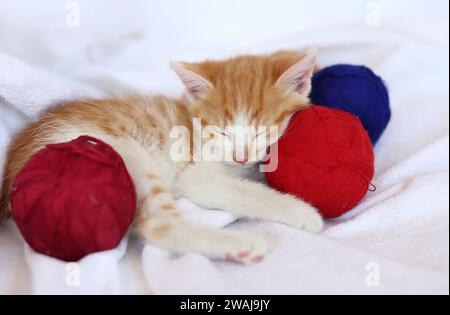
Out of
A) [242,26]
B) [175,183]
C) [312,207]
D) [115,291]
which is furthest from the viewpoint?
[242,26]

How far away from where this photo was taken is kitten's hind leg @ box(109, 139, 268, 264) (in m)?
1.06

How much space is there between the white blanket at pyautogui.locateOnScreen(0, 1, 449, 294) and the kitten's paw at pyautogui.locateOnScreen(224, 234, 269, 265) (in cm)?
2

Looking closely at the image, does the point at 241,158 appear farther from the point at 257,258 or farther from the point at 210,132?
the point at 257,258

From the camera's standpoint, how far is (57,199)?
99 cm

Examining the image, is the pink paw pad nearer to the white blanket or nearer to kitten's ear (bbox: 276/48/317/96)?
the white blanket

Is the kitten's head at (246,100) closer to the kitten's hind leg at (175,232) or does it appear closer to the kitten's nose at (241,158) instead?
the kitten's nose at (241,158)

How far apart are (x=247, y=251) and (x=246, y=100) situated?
462mm

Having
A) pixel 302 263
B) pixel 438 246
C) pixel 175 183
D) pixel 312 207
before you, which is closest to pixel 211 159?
pixel 175 183

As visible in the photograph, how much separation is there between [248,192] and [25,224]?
1.82 feet

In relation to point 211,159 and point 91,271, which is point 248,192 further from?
point 91,271

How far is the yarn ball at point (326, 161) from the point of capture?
1218 millimetres

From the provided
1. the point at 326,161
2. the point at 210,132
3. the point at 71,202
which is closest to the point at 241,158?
the point at 210,132

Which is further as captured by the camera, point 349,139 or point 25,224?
point 349,139

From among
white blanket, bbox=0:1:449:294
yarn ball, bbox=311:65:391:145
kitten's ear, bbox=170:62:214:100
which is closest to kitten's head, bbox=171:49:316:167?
kitten's ear, bbox=170:62:214:100
